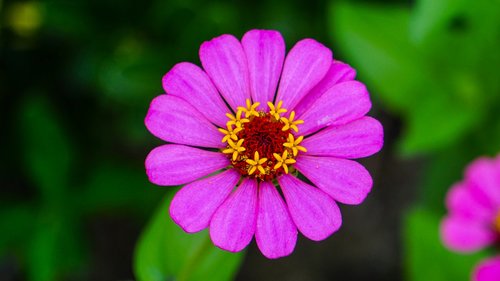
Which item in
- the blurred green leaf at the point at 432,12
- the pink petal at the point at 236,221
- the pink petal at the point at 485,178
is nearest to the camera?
the pink petal at the point at 236,221

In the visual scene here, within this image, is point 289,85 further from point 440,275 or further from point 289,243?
point 440,275

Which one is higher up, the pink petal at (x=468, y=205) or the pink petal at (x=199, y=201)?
the pink petal at (x=199, y=201)

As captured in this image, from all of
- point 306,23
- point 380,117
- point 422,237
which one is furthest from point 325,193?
point 380,117

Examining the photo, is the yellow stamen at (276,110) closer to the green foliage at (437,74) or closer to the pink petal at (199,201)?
the pink petal at (199,201)

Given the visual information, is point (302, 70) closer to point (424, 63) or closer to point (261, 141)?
point (261, 141)

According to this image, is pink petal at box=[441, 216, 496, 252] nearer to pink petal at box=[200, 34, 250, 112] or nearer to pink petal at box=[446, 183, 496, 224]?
pink petal at box=[446, 183, 496, 224]

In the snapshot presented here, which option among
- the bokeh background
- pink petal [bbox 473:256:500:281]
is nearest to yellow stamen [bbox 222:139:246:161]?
pink petal [bbox 473:256:500:281]

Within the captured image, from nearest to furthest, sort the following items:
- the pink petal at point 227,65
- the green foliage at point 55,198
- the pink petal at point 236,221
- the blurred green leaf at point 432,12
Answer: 1. the pink petal at point 236,221
2. the pink petal at point 227,65
3. the blurred green leaf at point 432,12
4. the green foliage at point 55,198

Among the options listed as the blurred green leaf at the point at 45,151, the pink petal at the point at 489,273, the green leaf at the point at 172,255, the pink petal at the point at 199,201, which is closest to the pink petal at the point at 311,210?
the pink petal at the point at 199,201
